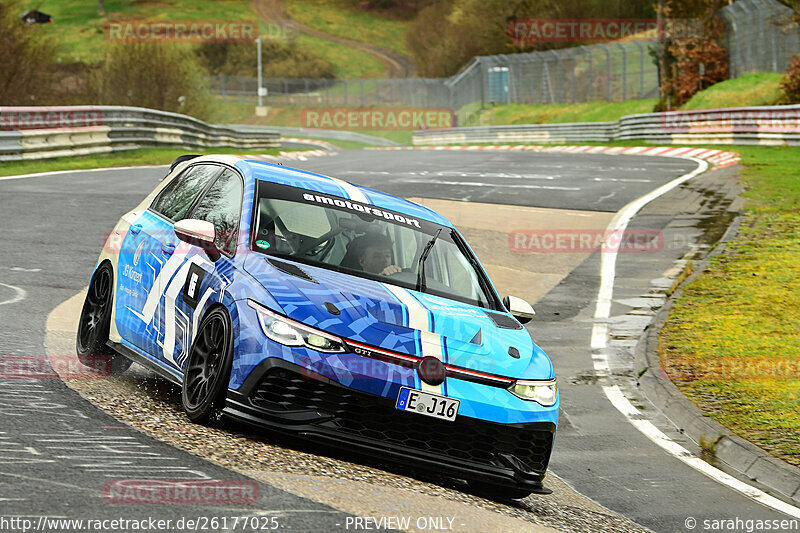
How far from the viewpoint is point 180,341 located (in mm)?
6922

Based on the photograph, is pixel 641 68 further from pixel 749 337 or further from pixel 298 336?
pixel 298 336

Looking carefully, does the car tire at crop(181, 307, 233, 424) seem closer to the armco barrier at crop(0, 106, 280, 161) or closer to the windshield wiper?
the windshield wiper

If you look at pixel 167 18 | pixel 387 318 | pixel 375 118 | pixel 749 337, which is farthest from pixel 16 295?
pixel 167 18

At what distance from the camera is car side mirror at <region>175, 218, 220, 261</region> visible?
6.86 metres

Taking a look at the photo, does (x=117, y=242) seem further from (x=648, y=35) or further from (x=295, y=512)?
(x=648, y=35)

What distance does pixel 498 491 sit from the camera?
646 centimetres

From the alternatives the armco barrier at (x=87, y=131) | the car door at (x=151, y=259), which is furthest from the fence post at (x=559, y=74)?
the car door at (x=151, y=259)

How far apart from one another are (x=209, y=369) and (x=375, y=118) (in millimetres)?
88617

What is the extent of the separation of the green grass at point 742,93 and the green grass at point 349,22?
319 ft

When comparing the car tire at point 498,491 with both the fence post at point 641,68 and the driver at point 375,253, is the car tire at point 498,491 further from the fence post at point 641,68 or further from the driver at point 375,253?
the fence post at point 641,68

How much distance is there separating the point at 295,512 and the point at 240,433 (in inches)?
54.1

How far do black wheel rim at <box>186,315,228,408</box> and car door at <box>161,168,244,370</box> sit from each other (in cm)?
17

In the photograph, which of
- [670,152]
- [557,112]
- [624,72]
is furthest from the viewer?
[557,112]

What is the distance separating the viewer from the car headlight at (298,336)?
19.6 feet
